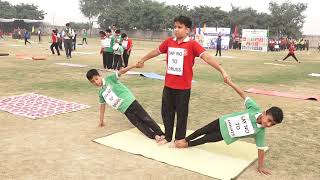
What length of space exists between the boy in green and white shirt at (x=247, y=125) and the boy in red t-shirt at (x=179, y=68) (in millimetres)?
463

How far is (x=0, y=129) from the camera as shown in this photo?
649 cm

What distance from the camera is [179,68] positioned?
5.62 meters

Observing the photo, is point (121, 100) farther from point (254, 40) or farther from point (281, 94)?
point (254, 40)

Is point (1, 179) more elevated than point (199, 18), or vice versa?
point (199, 18)

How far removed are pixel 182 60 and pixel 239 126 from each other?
4.32 feet

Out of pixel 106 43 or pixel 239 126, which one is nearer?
pixel 239 126

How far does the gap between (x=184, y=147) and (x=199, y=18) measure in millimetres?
63725

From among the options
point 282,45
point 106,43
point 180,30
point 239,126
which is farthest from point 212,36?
point 239,126

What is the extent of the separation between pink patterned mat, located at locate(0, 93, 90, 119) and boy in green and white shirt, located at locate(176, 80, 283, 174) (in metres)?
3.61

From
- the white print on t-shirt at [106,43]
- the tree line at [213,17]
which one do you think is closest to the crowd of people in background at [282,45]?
the tree line at [213,17]

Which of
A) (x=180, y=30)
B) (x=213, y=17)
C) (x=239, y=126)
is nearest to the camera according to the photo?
(x=239, y=126)

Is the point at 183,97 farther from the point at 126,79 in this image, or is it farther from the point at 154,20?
the point at 154,20

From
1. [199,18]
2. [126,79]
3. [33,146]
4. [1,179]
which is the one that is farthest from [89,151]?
[199,18]

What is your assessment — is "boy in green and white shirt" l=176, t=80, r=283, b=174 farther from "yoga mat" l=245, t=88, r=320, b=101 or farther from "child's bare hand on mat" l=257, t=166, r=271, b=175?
"yoga mat" l=245, t=88, r=320, b=101
